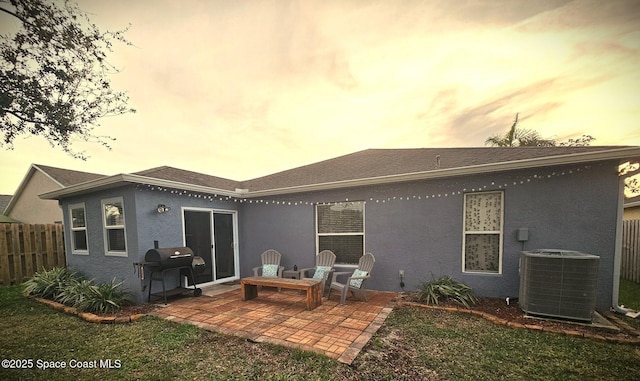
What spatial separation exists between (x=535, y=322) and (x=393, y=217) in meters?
2.71

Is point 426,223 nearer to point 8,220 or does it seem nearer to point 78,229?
point 78,229

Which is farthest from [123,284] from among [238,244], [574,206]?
[574,206]

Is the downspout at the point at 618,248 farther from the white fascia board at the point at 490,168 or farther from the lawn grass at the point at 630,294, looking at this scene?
the lawn grass at the point at 630,294

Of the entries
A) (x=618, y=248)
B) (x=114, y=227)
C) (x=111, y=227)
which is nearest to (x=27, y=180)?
(x=111, y=227)

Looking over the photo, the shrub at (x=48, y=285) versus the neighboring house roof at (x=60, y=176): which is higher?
the neighboring house roof at (x=60, y=176)

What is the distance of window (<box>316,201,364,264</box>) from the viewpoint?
5.77m

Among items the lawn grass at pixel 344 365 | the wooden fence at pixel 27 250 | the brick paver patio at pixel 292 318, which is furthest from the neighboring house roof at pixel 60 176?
the brick paver patio at pixel 292 318

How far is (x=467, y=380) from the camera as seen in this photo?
7.73 feet

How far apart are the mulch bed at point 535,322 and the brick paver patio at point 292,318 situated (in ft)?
3.11

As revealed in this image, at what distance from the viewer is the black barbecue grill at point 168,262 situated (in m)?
4.66

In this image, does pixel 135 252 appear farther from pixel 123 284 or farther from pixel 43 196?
pixel 43 196

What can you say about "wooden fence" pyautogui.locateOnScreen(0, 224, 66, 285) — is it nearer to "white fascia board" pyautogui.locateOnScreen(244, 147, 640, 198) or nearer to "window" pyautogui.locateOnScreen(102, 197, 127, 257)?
"window" pyautogui.locateOnScreen(102, 197, 127, 257)

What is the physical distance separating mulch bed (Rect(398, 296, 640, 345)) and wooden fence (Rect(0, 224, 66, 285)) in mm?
10530

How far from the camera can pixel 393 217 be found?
5.35m
